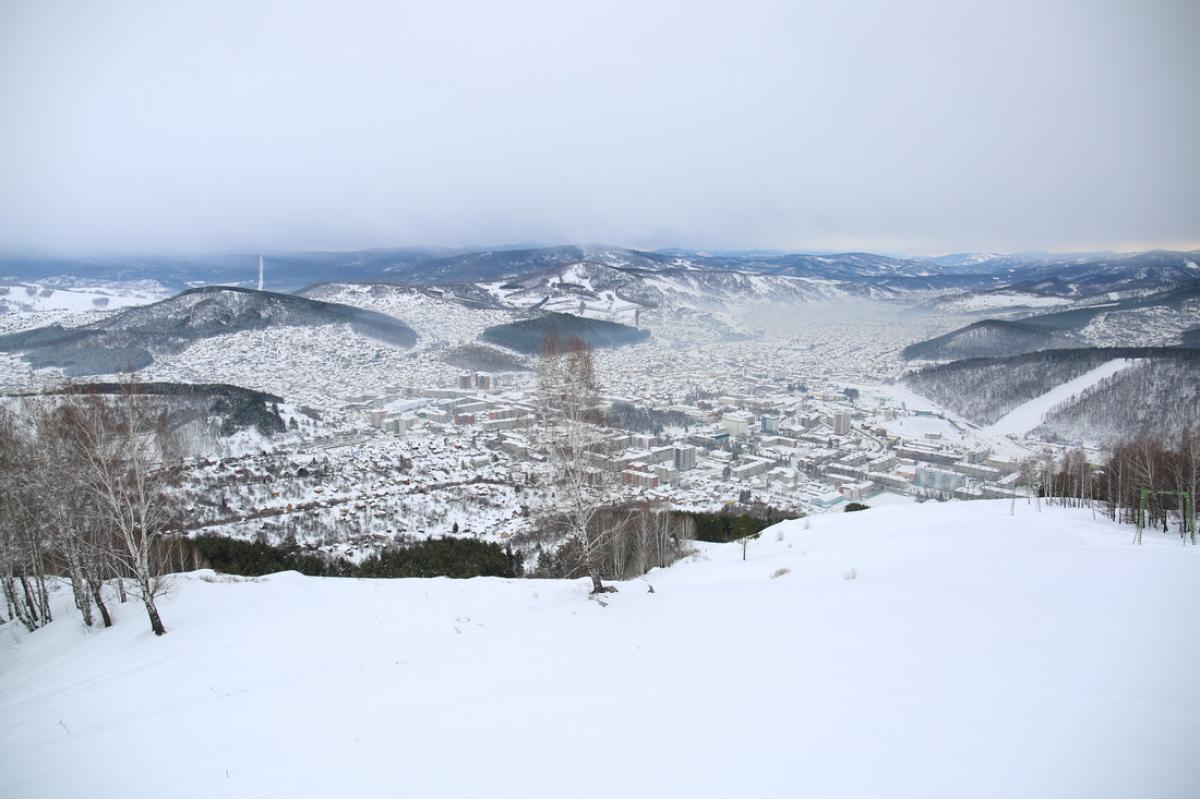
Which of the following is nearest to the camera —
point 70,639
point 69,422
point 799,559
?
point 69,422

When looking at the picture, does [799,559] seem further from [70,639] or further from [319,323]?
[319,323]

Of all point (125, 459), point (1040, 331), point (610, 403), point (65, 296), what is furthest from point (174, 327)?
point (1040, 331)

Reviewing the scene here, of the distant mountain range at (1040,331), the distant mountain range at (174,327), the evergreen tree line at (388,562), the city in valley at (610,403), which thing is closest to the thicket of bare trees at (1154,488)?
the city in valley at (610,403)

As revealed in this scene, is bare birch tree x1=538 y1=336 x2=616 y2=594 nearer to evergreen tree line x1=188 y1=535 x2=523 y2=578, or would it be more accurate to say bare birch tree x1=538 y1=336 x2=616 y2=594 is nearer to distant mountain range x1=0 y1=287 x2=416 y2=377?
evergreen tree line x1=188 y1=535 x2=523 y2=578

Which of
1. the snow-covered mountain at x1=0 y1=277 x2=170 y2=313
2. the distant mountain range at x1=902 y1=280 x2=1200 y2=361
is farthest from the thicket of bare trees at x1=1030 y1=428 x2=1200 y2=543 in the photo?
the snow-covered mountain at x1=0 y1=277 x2=170 y2=313

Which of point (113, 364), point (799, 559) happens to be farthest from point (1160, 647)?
point (113, 364)
